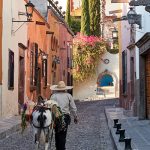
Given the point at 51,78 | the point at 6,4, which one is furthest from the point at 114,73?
the point at 6,4

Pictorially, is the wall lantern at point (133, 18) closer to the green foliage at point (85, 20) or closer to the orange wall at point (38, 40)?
the orange wall at point (38, 40)

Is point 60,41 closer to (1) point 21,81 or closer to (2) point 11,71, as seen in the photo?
(1) point 21,81

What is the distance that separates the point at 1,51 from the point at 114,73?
27.8 m

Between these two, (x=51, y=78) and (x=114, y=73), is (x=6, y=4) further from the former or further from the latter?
(x=114, y=73)

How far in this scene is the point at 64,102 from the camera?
981 cm

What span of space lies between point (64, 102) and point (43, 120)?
25.6 inches

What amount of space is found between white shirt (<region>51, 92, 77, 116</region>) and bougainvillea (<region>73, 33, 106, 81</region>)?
112 ft

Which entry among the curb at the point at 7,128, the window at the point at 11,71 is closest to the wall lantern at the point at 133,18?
the window at the point at 11,71

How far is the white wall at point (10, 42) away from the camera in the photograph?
1919cm

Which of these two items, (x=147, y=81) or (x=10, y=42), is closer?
(x=147, y=81)

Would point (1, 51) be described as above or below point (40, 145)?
above

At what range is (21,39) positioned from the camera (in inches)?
902

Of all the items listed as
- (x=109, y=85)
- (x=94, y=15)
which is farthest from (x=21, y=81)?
(x=94, y=15)

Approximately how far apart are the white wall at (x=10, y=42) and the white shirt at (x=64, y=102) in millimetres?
9249
